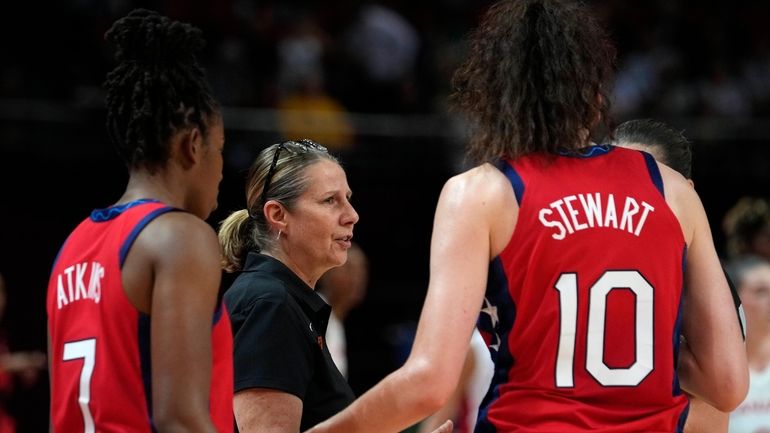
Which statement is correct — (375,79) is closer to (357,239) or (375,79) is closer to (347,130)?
(347,130)

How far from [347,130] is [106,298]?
770cm

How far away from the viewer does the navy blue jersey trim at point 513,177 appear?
9.92 feet

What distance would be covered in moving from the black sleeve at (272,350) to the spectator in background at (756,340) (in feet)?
12.2

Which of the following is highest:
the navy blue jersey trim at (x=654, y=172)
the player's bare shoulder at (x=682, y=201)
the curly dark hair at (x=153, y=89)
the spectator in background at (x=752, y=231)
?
the curly dark hair at (x=153, y=89)

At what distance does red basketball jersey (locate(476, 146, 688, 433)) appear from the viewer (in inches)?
117

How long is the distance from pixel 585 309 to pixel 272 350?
98 centimetres

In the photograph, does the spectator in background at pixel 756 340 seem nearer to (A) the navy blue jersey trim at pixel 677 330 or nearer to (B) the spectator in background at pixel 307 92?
Result: (A) the navy blue jersey trim at pixel 677 330

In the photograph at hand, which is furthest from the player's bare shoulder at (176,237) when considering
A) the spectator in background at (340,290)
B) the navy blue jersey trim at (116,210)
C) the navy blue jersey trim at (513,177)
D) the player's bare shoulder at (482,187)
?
the spectator in background at (340,290)

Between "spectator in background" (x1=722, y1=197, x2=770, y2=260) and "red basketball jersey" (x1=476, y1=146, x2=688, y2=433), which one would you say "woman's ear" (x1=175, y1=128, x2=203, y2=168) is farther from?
"spectator in background" (x1=722, y1=197, x2=770, y2=260)

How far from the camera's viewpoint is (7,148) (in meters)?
9.05

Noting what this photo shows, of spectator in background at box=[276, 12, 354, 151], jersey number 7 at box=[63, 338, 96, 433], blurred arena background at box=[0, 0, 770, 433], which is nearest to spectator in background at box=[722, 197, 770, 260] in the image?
blurred arena background at box=[0, 0, 770, 433]

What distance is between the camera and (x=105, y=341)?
2777mm

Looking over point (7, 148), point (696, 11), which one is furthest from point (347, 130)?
point (696, 11)

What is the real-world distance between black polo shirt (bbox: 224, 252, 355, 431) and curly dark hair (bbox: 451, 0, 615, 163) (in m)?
0.79
